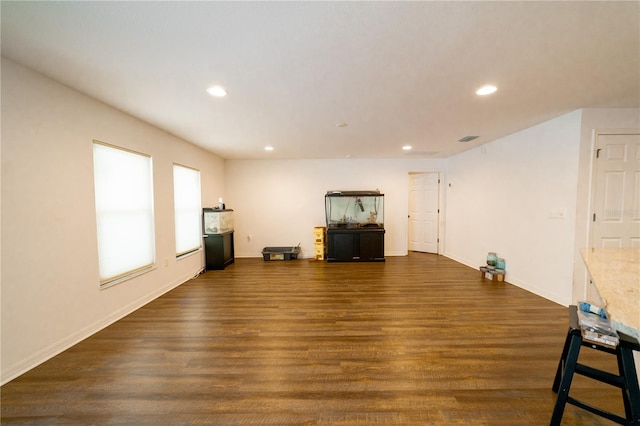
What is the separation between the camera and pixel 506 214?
3949 millimetres

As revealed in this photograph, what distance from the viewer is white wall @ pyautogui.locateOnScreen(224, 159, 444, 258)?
19.6ft

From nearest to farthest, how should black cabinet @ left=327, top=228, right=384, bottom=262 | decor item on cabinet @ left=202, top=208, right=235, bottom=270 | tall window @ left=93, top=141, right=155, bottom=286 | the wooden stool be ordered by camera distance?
the wooden stool, tall window @ left=93, top=141, right=155, bottom=286, decor item on cabinet @ left=202, top=208, right=235, bottom=270, black cabinet @ left=327, top=228, right=384, bottom=262

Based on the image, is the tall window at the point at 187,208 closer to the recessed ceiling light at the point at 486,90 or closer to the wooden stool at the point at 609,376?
the recessed ceiling light at the point at 486,90

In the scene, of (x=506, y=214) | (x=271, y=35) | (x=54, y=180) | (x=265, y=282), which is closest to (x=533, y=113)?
(x=506, y=214)

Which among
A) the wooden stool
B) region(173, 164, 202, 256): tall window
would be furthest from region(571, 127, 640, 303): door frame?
Answer: region(173, 164, 202, 256): tall window

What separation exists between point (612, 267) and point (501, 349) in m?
1.11

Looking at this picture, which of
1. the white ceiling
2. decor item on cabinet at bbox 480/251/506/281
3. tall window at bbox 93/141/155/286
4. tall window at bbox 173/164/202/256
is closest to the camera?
the white ceiling

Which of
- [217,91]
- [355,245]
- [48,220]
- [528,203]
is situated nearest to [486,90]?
[528,203]

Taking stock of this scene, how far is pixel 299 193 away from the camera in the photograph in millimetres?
6020

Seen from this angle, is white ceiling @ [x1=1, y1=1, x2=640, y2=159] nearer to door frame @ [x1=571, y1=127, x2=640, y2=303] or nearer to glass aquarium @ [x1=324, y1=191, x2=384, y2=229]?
door frame @ [x1=571, y1=127, x2=640, y2=303]

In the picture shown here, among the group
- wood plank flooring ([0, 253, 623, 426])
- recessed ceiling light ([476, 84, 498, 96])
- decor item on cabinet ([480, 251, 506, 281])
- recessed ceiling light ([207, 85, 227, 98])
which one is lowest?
wood plank flooring ([0, 253, 623, 426])

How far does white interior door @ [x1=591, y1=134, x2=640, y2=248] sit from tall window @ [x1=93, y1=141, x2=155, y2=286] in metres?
5.82

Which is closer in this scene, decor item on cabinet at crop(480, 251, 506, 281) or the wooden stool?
the wooden stool

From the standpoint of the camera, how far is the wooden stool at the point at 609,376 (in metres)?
1.19
